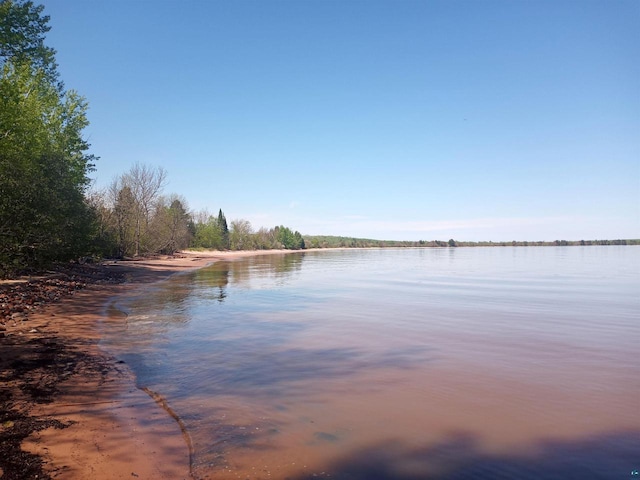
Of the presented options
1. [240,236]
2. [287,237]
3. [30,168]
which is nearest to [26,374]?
[30,168]

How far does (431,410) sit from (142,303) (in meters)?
13.9

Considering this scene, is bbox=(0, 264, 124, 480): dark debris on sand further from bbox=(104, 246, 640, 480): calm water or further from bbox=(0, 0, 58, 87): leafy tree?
bbox=(0, 0, 58, 87): leafy tree

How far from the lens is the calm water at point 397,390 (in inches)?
170

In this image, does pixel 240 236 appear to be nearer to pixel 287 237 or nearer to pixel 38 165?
pixel 287 237

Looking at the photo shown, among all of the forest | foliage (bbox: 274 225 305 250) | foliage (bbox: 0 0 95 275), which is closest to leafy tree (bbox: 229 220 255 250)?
foliage (bbox: 274 225 305 250)

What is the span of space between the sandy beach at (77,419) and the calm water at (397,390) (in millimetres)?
388

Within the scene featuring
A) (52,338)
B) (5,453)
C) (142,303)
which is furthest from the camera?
(142,303)

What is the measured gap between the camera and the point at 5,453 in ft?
12.2

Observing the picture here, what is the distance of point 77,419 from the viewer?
484 cm

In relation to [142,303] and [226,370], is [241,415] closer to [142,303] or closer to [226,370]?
[226,370]

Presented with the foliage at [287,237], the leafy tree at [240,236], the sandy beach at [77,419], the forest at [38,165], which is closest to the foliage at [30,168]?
the forest at [38,165]

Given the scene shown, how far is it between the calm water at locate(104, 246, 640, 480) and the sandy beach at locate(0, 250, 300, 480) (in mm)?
388

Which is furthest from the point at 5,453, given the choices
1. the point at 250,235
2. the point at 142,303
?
the point at 250,235

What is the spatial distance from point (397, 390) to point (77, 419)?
16.2 ft
